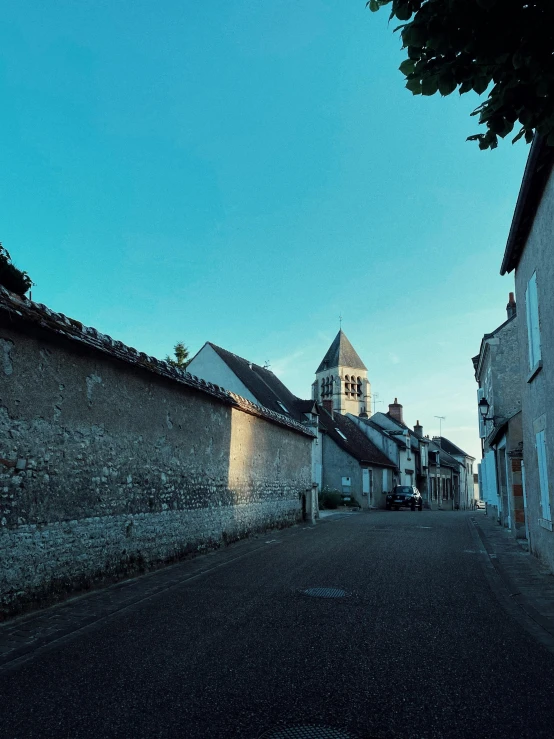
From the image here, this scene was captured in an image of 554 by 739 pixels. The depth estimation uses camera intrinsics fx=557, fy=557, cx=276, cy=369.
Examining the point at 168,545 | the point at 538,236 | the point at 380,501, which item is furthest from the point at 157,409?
the point at 380,501

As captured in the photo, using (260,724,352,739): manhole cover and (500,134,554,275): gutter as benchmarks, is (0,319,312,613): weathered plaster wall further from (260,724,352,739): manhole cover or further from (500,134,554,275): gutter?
(500,134,554,275): gutter

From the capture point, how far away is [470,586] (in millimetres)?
7906

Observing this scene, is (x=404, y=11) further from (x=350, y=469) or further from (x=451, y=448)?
(x=451, y=448)

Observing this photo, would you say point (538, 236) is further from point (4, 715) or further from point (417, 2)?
point (4, 715)

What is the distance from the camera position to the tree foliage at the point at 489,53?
337 centimetres

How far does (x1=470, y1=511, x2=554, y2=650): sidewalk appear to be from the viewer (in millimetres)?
6227

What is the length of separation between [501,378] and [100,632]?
19.0 m

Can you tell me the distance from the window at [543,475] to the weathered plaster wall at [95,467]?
6.17m

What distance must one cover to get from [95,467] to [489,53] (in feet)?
21.8

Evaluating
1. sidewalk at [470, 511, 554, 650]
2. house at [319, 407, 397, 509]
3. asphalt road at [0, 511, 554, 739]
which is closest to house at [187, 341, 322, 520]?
house at [319, 407, 397, 509]

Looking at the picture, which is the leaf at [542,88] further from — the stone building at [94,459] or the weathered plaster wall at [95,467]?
the weathered plaster wall at [95,467]

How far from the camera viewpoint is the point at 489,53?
→ 3.42 meters

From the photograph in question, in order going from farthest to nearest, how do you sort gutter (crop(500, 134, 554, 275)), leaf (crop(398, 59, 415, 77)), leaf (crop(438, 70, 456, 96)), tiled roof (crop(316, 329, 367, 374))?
1. tiled roof (crop(316, 329, 367, 374))
2. gutter (crop(500, 134, 554, 275))
3. leaf (crop(398, 59, 415, 77))
4. leaf (crop(438, 70, 456, 96))

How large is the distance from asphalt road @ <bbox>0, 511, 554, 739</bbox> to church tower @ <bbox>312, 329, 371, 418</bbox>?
6669 centimetres
